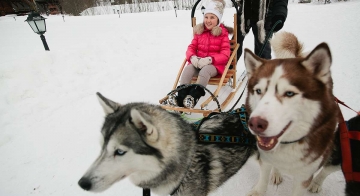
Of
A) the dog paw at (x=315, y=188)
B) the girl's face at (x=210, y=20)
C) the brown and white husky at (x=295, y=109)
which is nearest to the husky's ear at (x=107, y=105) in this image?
the brown and white husky at (x=295, y=109)

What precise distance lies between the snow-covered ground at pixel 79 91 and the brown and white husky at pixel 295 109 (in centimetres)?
85

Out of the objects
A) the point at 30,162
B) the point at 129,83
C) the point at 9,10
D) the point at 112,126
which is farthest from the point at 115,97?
the point at 9,10

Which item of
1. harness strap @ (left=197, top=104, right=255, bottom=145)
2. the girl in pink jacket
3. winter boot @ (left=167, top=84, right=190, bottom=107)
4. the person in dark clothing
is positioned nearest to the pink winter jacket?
the girl in pink jacket

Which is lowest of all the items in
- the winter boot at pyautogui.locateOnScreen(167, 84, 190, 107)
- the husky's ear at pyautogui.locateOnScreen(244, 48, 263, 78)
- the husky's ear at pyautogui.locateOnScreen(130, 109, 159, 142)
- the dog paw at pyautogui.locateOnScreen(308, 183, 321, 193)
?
the dog paw at pyautogui.locateOnScreen(308, 183, 321, 193)

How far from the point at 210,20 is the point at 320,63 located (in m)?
2.55

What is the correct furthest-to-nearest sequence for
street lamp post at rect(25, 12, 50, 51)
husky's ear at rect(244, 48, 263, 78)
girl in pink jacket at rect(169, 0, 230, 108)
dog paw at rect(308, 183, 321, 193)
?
street lamp post at rect(25, 12, 50, 51) < girl in pink jacket at rect(169, 0, 230, 108) < dog paw at rect(308, 183, 321, 193) < husky's ear at rect(244, 48, 263, 78)

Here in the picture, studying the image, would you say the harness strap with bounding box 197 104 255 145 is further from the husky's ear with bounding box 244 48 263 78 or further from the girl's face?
the girl's face

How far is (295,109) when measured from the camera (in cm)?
116

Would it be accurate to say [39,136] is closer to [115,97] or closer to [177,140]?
[115,97]

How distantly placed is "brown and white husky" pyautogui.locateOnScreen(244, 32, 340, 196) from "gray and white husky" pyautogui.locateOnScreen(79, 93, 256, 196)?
367 mm

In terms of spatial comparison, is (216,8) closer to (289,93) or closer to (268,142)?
(289,93)

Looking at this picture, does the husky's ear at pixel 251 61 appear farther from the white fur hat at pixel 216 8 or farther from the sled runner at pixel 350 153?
the white fur hat at pixel 216 8

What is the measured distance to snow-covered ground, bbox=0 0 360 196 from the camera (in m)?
2.38

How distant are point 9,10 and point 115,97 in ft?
65.2
